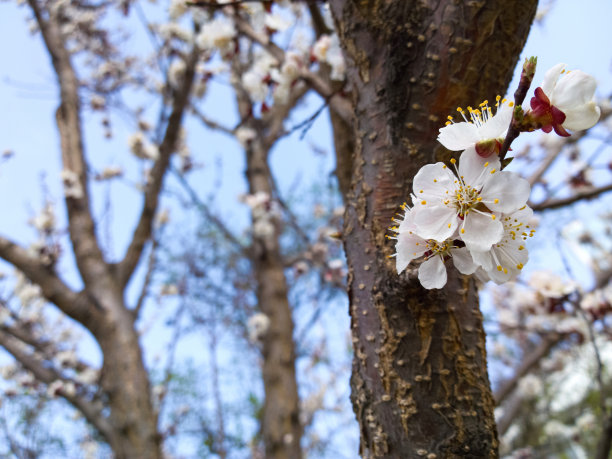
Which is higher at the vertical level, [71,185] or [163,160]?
[163,160]

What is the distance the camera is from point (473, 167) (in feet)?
1.69

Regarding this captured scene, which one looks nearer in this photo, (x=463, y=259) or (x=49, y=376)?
(x=463, y=259)

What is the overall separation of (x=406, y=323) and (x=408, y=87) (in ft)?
1.25

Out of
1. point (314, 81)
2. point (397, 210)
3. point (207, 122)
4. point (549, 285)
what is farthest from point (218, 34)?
point (207, 122)

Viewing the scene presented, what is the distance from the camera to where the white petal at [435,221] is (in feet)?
1.64

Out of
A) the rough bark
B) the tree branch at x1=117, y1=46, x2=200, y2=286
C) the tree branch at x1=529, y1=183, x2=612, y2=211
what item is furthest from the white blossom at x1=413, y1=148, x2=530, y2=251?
the tree branch at x1=117, y1=46, x2=200, y2=286

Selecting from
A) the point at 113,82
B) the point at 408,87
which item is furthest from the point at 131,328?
the point at 113,82

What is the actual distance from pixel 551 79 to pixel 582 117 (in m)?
0.05

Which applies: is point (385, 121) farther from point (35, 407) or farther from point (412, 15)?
point (35, 407)

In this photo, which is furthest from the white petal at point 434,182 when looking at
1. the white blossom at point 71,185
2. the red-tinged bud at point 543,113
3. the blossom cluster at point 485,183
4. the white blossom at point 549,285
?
the white blossom at point 71,185

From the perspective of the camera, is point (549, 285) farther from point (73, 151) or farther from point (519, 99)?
point (73, 151)

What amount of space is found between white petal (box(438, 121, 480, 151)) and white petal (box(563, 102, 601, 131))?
105 mm

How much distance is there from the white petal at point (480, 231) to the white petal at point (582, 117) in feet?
0.46

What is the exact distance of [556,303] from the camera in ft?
5.44
